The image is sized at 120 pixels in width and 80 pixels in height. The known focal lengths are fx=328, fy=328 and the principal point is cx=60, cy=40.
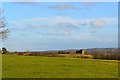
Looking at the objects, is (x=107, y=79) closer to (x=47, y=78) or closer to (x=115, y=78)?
(x=115, y=78)

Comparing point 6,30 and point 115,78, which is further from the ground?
point 6,30

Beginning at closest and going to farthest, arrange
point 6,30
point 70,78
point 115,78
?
point 70,78 < point 115,78 < point 6,30

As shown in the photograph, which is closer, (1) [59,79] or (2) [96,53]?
(1) [59,79]

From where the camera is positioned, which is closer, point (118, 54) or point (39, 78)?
point (39, 78)

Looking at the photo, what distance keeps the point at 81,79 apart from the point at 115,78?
3158mm

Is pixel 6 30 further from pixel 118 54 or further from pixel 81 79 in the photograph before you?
pixel 81 79

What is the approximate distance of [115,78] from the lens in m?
23.5

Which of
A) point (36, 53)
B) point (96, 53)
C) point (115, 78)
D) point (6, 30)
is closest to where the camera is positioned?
point (115, 78)

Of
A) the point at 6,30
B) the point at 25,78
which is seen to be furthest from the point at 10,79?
the point at 6,30

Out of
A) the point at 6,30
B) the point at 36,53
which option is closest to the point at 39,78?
the point at 6,30

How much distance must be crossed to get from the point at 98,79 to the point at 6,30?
31.3m

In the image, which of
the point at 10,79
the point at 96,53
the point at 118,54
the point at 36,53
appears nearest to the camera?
the point at 10,79

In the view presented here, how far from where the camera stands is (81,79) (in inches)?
854

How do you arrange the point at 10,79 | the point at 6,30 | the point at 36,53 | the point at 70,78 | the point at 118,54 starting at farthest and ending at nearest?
1. the point at 36,53
2. the point at 118,54
3. the point at 6,30
4. the point at 70,78
5. the point at 10,79
